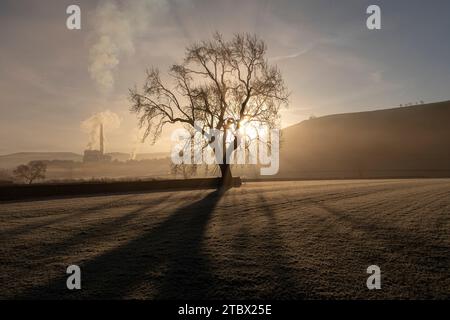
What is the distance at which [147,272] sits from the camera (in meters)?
5.06

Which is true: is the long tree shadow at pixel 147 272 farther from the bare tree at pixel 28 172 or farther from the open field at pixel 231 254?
the bare tree at pixel 28 172

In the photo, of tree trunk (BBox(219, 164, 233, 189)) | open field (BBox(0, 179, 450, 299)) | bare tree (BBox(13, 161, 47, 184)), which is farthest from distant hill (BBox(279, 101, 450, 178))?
open field (BBox(0, 179, 450, 299))

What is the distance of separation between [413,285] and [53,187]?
18778mm

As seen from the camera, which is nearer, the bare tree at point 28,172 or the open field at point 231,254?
the open field at point 231,254

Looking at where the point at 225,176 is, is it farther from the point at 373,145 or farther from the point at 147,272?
the point at 373,145

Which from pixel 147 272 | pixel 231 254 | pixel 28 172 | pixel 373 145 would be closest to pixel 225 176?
pixel 231 254

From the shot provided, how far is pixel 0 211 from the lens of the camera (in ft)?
36.9

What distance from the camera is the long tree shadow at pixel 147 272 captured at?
4.32 metres

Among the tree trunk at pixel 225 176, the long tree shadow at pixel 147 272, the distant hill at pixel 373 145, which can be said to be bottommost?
the long tree shadow at pixel 147 272

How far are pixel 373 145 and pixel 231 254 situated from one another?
103103 millimetres

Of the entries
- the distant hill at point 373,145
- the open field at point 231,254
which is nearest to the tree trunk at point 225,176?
the open field at point 231,254

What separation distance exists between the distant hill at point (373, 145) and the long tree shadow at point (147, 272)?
6864cm

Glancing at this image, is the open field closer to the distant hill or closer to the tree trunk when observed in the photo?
the tree trunk
